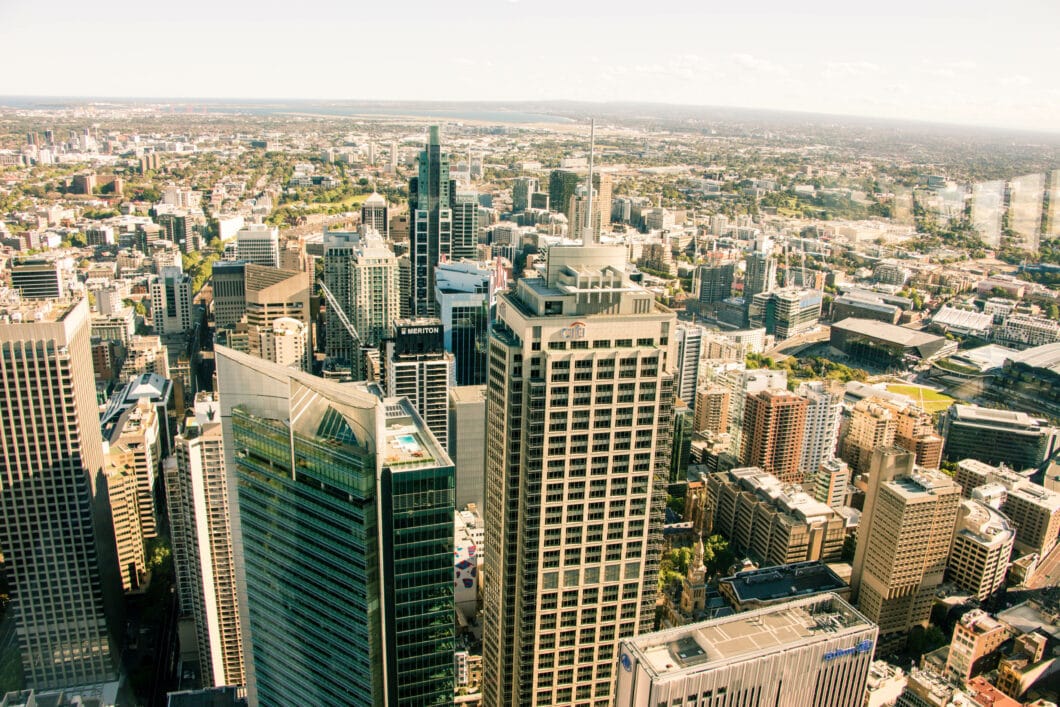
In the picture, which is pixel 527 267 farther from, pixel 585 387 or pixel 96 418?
pixel 585 387

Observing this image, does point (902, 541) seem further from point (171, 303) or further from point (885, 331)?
point (171, 303)

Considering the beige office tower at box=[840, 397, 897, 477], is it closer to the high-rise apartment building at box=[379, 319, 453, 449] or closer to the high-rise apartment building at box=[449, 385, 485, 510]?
the high-rise apartment building at box=[449, 385, 485, 510]

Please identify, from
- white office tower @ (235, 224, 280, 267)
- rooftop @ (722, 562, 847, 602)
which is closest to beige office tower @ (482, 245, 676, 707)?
rooftop @ (722, 562, 847, 602)

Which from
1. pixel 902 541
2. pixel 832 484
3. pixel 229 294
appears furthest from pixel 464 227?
pixel 902 541

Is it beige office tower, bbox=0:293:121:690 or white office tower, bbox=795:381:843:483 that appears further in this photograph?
white office tower, bbox=795:381:843:483

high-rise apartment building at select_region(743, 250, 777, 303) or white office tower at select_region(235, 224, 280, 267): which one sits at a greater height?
white office tower at select_region(235, 224, 280, 267)

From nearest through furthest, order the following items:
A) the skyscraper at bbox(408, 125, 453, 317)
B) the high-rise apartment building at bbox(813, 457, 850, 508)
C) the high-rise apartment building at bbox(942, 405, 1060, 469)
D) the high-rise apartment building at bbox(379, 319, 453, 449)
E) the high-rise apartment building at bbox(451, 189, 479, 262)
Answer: the high-rise apartment building at bbox(379, 319, 453, 449) → the high-rise apartment building at bbox(813, 457, 850, 508) → the high-rise apartment building at bbox(942, 405, 1060, 469) → the skyscraper at bbox(408, 125, 453, 317) → the high-rise apartment building at bbox(451, 189, 479, 262)
